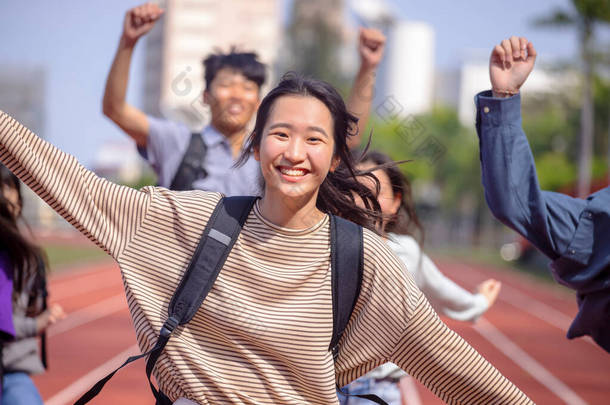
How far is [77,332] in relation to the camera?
38.2ft

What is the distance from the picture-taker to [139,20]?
10.4ft

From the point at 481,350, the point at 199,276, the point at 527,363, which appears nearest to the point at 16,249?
the point at 199,276

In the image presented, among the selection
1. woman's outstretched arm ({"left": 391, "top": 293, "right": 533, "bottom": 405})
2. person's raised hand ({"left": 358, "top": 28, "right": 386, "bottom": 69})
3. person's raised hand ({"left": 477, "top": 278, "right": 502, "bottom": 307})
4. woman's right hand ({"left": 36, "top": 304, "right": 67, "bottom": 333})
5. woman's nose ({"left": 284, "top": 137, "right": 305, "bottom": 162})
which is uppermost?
person's raised hand ({"left": 358, "top": 28, "right": 386, "bottom": 69})

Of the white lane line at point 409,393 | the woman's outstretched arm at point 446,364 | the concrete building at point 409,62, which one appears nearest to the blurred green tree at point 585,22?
the white lane line at point 409,393

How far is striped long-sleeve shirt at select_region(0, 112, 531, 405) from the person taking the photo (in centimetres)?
216

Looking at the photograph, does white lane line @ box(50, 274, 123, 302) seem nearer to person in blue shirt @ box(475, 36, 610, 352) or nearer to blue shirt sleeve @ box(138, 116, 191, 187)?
blue shirt sleeve @ box(138, 116, 191, 187)

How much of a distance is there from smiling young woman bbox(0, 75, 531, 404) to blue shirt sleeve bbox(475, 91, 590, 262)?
0.42 metres

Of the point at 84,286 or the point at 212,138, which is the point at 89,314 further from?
the point at 212,138

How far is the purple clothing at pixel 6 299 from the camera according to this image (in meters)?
2.98

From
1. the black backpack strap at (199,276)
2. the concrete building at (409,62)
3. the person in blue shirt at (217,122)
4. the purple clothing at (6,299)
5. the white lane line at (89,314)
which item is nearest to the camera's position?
the black backpack strap at (199,276)

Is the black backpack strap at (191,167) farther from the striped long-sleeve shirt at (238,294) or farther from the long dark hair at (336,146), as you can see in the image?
the striped long-sleeve shirt at (238,294)

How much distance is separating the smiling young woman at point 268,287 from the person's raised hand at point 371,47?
138cm

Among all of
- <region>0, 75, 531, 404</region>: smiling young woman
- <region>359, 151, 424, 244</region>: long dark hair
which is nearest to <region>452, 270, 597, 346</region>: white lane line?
<region>359, 151, 424, 244</region>: long dark hair

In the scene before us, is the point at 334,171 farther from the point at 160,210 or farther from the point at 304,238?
the point at 160,210
